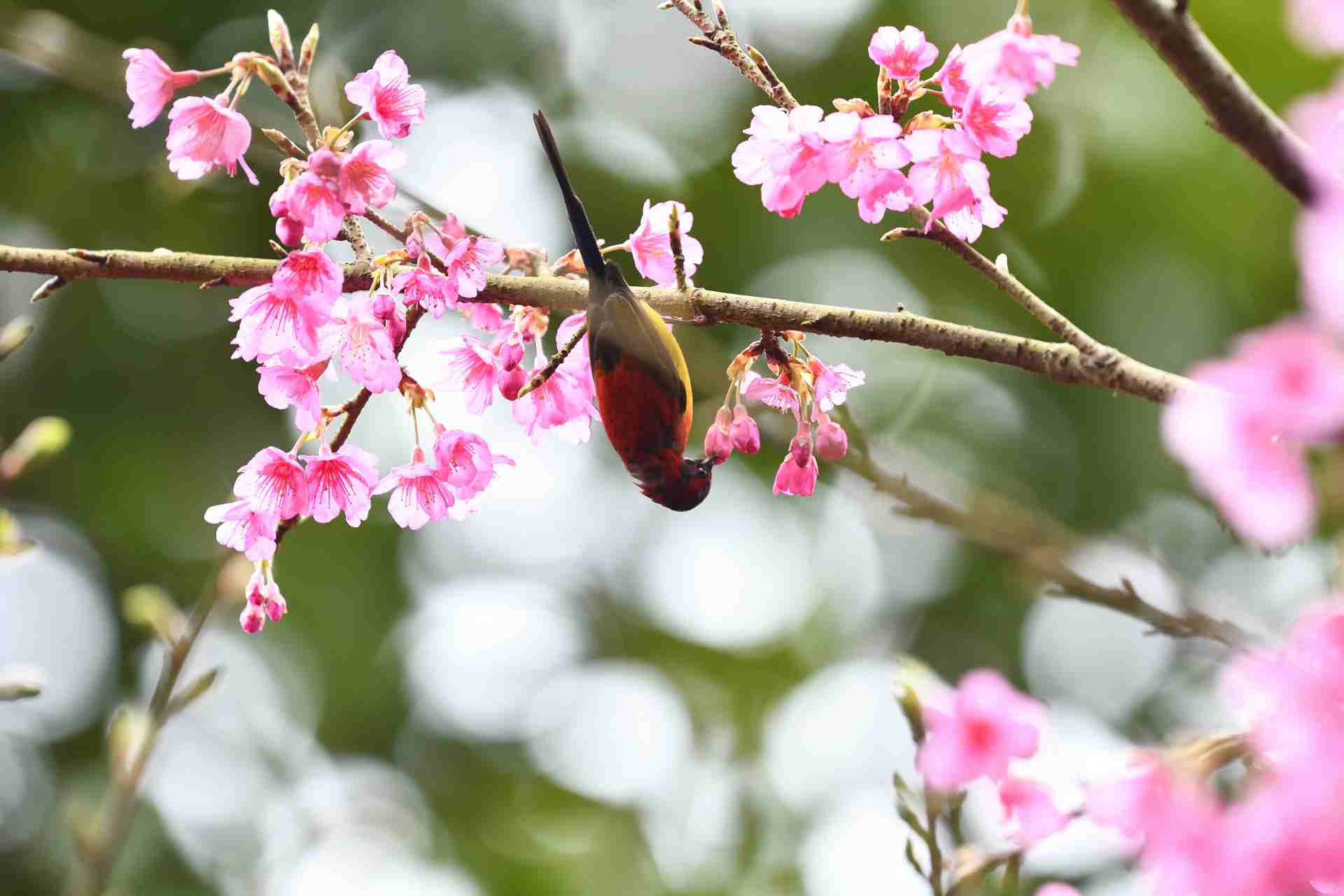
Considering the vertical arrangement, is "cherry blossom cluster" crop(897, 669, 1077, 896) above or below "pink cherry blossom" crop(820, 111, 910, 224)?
below

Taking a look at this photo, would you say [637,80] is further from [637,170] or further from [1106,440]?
[1106,440]

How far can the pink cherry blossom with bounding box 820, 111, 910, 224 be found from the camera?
1.61 m

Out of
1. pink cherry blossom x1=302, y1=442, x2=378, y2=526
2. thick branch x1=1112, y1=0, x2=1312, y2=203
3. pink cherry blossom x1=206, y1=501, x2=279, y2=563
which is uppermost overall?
thick branch x1=1112, y1=0, x2=1312, y2=203

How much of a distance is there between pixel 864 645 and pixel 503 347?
3.31 feet

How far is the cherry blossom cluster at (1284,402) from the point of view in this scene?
765mm

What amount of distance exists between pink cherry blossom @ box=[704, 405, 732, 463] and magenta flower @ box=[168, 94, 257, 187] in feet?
2.74

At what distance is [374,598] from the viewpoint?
912 centimetres

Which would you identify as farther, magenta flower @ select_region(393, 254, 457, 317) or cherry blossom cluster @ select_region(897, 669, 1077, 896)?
magenta flower @ select_region(393, 254, 457, 317)

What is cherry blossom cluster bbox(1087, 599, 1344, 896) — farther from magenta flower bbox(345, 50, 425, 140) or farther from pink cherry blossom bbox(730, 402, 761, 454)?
magenta flower bbox(345, 50, 425, 140)

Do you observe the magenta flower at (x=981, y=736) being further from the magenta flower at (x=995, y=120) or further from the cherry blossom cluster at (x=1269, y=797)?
the magenta flower at (x=995, y=120)

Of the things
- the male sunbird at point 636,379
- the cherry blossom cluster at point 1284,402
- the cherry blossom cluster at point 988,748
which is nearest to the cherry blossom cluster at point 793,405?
the male sunbird at point 636,379

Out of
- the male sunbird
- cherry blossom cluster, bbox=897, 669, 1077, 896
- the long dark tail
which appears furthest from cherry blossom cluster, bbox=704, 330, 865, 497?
cherry blossom cluster, bbox=897, 669, 1077, 896

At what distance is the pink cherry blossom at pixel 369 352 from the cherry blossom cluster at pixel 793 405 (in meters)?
0.56

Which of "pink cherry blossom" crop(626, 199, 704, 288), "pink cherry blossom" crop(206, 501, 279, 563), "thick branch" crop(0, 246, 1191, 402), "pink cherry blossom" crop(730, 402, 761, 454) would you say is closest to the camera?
"thick branch" crop(0, 246, 1191, 402)
